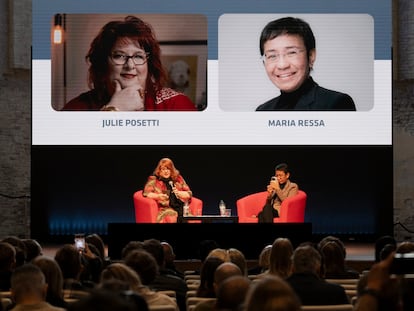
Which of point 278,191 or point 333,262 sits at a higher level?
point 278,191

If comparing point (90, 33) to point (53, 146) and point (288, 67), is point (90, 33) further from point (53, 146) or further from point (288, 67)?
point (288, 67)

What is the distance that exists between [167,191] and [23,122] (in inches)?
114

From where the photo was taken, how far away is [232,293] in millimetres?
3189

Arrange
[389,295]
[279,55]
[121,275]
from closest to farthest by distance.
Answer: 1. [389,295]
2. [121,275]
3. [279,55]

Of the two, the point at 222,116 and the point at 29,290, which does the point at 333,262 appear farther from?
the point at 222,116

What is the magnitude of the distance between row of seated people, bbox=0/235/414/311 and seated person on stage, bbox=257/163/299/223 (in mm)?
4764

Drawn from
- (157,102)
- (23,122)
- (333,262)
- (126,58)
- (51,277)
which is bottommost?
(333,262)

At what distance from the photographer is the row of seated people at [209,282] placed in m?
2.76

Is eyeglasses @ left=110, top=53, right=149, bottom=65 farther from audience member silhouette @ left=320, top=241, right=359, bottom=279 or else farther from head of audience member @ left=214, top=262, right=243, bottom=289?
head of audience member @ left=214, top=262, right=243, bottom=289

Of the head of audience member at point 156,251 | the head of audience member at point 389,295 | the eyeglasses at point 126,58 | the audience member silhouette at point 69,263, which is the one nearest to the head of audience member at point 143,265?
the audience member silhouette at point 69,263

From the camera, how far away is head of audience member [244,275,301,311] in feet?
7.41

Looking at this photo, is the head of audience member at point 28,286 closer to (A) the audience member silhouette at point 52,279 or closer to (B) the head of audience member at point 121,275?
(B) the head of audience member at point 121,275

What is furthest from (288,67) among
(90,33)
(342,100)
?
(90,33)

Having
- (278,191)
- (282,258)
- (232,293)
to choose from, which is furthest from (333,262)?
(278,191)
